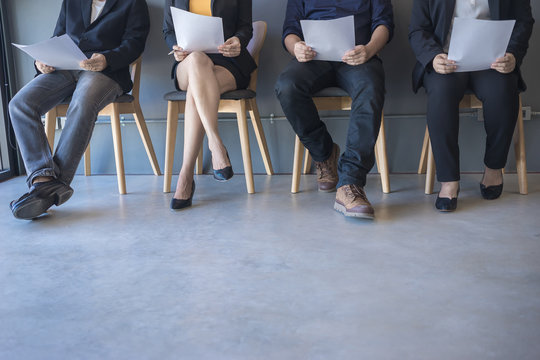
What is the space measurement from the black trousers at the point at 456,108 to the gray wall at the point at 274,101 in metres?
0.69

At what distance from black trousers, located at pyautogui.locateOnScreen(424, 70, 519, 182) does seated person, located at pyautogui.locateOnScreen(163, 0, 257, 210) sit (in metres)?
0.83

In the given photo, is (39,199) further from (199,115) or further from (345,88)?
(345,88)

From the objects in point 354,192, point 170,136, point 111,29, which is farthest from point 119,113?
point 354,192

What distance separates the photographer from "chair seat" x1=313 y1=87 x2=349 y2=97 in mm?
2252

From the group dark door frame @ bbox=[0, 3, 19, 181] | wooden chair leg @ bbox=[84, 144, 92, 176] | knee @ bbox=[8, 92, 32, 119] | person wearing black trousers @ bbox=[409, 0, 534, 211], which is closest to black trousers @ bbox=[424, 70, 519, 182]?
person wearing black trousers @ bbox=[409, 0, 534, 211]

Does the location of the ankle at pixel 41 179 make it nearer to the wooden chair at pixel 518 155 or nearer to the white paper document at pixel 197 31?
the white paper document at pixel 197 31

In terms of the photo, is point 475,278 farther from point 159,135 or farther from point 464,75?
point 159,135

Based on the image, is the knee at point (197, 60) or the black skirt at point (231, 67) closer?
the knee at point (197, 60)

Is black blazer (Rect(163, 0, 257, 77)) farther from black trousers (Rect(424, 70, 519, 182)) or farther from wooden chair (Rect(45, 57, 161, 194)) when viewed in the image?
black trousers (Rect(424, 70, 519, 182))

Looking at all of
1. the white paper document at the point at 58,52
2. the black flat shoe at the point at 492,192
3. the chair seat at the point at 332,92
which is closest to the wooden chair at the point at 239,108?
the chair seat at the point at 332,92

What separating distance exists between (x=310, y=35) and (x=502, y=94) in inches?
30.8

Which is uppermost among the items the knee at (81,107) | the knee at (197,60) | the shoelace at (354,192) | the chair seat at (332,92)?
the knee at (197,60)

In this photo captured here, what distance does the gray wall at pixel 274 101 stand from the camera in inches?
107

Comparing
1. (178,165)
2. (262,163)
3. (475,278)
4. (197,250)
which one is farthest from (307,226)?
(178,165)
